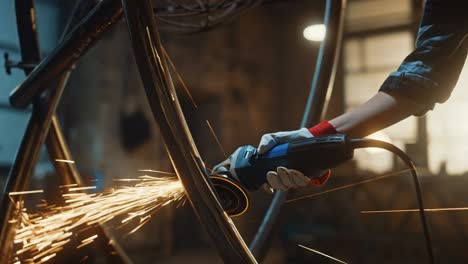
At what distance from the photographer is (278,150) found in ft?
3.20

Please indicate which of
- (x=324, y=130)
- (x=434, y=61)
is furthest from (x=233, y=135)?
(x=434, y=61)

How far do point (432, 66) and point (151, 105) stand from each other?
20.7 inches

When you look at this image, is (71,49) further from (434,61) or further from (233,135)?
(233,135)

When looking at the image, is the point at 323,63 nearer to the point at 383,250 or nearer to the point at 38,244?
the point at 38,244

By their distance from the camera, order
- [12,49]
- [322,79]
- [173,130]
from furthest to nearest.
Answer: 1. [12,49]
2. [322,79]
3. [173,130]

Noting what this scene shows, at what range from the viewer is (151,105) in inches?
35.6

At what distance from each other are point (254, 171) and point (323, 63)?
72 centimetres

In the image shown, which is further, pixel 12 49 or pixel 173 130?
pixel 12 49

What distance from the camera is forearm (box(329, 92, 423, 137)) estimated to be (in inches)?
36.0

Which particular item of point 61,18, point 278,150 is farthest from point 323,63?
point 61,18

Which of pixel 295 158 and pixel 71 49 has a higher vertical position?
pixel 71 49

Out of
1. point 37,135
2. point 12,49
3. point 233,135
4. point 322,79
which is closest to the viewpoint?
point 37,135

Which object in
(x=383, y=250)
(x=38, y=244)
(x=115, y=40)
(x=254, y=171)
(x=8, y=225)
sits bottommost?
(x=383, y=250)

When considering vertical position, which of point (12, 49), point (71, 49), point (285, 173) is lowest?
point (285, 173)
